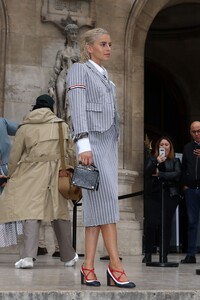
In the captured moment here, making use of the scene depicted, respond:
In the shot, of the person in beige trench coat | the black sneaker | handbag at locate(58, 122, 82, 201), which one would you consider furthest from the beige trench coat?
the black sneaker

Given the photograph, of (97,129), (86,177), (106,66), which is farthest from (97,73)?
(106,66)

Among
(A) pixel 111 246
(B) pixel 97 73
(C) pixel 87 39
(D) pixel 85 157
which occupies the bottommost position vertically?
(A) pixel 111 246

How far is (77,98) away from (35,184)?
2.32 metres

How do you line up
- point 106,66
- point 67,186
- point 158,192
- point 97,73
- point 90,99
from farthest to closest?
point 106,66
point 158,192
point 67,186
point 97,73
point 90,99

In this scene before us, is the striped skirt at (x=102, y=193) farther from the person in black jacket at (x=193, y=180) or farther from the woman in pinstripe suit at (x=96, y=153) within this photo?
the person in black jacket at (x=193, y=180)

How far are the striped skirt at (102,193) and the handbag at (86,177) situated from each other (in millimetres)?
137

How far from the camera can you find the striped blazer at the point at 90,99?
4.89m

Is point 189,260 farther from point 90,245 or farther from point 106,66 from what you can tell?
point 90,245

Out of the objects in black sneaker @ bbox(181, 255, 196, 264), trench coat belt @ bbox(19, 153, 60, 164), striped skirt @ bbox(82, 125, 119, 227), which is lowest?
black sneaker @ bbox(181, 255, 196, 264)

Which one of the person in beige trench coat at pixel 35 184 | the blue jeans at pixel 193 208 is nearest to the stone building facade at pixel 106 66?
the blue jeans at pixel 193 208

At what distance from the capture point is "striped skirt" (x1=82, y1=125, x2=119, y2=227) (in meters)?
4.89

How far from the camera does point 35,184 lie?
703 centimetres

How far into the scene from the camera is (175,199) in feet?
28.3

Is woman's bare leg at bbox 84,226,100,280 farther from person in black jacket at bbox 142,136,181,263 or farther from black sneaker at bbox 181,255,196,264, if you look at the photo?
black sneaker at bbox 181,255,196,264
